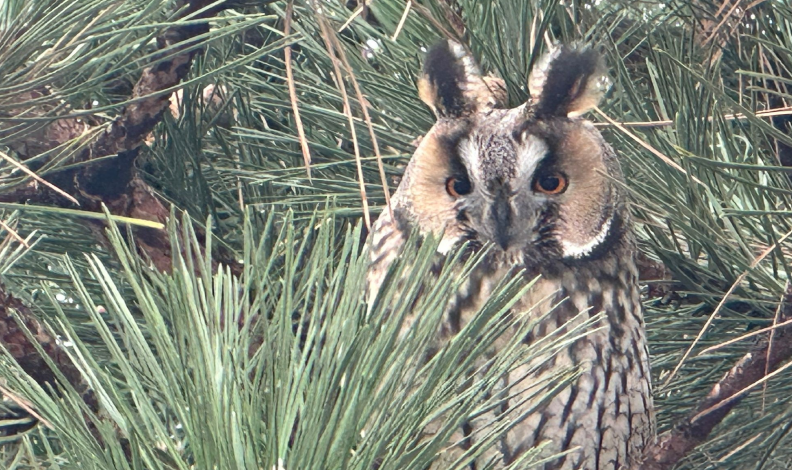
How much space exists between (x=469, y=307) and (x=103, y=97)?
625 mm

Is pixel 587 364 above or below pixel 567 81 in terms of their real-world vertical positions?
below

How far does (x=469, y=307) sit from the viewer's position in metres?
1.39

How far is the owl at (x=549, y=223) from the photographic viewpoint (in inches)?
54.2

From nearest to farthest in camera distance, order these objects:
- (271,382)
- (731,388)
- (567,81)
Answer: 1. (271,382)
2. (731,388)
3. (567,81)

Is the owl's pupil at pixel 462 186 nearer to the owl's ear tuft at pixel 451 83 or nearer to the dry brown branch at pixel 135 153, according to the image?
the owl's ear tuft at pixel 451 83

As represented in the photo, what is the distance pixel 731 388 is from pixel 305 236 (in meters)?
0.48

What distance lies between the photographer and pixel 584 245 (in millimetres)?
1471

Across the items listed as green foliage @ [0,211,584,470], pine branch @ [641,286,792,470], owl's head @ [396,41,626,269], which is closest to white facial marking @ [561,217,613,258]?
owl's head @ [396,41,626,269]

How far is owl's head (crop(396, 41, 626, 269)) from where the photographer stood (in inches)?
55.2

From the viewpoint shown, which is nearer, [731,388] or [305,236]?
[305,236]

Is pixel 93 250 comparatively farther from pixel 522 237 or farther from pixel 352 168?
pixel 522 237

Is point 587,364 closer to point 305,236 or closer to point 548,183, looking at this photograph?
Result: point 548,183

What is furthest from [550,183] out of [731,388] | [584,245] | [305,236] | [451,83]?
[305,236]

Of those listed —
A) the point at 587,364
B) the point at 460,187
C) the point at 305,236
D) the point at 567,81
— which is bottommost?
the point at 587,364
